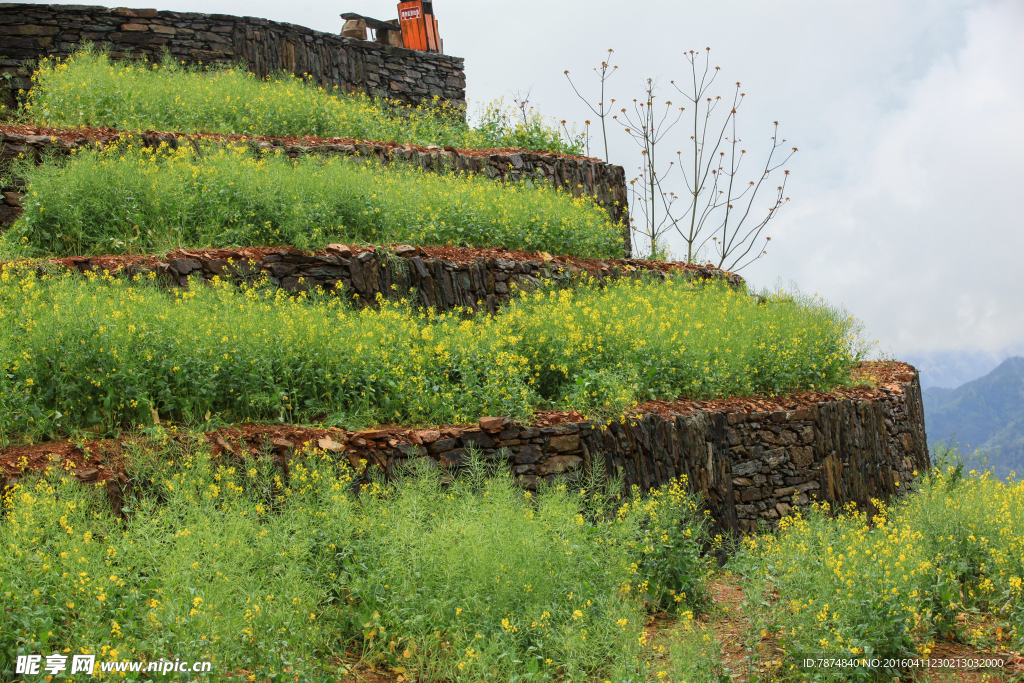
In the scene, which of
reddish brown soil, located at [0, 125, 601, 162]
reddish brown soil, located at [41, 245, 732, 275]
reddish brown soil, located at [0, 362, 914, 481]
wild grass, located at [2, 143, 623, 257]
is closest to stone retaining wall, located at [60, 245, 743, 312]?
reddish brown soil, located at [41, 245, 732, 275]

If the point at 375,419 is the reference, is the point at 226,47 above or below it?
above

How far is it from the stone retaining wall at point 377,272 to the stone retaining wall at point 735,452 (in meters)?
2.73

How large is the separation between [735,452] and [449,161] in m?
7.07

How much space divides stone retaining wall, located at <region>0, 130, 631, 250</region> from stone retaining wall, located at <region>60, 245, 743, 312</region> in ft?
9.68

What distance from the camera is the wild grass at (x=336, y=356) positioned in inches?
232

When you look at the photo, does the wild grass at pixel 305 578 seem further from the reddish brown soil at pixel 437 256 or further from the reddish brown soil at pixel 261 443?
the reddish brown soil at pixel 437 256

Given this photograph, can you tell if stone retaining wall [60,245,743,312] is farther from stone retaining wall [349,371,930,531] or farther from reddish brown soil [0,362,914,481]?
stone retaining wall [349,371,930,531]

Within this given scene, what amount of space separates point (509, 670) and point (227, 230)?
655cm

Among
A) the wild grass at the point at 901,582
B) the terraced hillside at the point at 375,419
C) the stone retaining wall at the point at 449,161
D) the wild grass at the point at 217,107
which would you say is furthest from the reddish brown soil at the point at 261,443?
the wild grass at the point at 217,107

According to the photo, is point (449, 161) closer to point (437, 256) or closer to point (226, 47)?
point (437, 256)

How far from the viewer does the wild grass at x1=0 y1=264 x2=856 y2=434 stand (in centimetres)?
588

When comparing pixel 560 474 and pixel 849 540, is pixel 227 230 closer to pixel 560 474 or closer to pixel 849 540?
pixel 560 474

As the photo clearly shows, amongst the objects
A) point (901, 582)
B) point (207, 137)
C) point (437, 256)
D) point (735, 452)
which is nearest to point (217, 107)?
point (207, 137)

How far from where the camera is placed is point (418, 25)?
18859 millimetres
